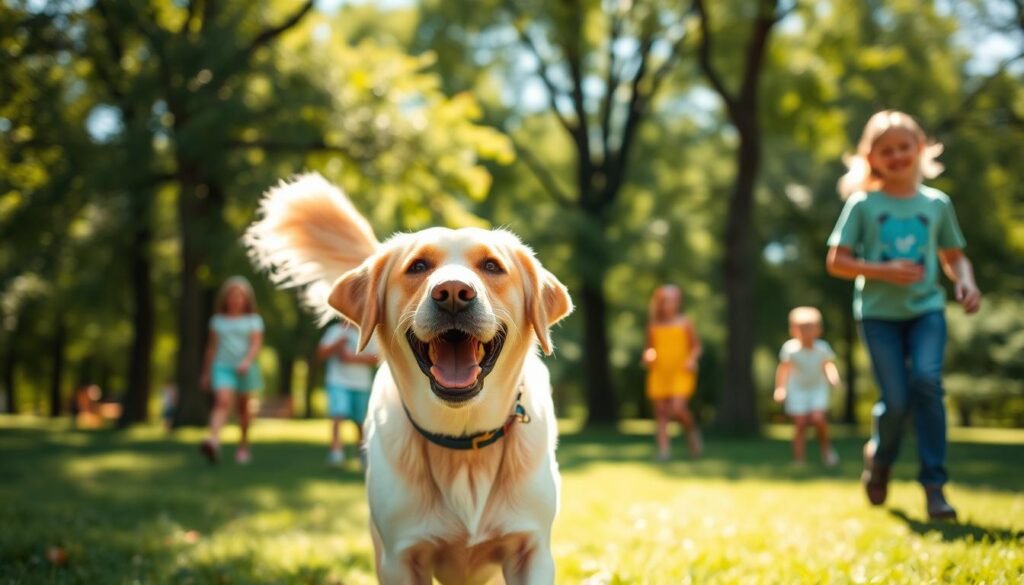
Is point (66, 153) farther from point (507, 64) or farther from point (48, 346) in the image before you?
point (48, 346)

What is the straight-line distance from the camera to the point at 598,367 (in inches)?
952

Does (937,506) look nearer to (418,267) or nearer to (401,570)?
(401,570)

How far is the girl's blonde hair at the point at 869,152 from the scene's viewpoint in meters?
5.32

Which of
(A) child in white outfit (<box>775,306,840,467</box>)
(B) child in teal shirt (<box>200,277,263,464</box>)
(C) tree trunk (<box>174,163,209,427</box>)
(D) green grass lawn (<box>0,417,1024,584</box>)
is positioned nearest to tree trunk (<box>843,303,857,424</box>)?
(A) child in white outfit (<box>775,306,840,467</box>)

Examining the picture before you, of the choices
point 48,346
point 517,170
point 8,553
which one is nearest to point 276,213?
point 8,553

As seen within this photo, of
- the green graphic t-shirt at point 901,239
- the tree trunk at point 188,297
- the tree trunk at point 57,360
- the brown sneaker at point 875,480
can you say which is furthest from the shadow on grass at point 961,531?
the tree trunk at point 57,360

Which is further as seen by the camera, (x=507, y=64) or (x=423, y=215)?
(x=507, y=64)

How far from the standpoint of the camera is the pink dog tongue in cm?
291

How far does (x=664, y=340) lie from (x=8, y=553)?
28.5 feet

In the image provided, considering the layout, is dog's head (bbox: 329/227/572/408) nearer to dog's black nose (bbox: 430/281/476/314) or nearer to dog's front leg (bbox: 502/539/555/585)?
dog's black nose (bbox: 430/281/476/314)

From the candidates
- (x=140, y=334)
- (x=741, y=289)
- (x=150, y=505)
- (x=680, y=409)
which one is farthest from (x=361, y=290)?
(x=140, y=334)

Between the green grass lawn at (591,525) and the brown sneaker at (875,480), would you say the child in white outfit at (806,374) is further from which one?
the brown sneaker at (875,480)

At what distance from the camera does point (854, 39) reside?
2073cm

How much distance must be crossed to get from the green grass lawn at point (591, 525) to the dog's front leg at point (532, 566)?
0.94 m
